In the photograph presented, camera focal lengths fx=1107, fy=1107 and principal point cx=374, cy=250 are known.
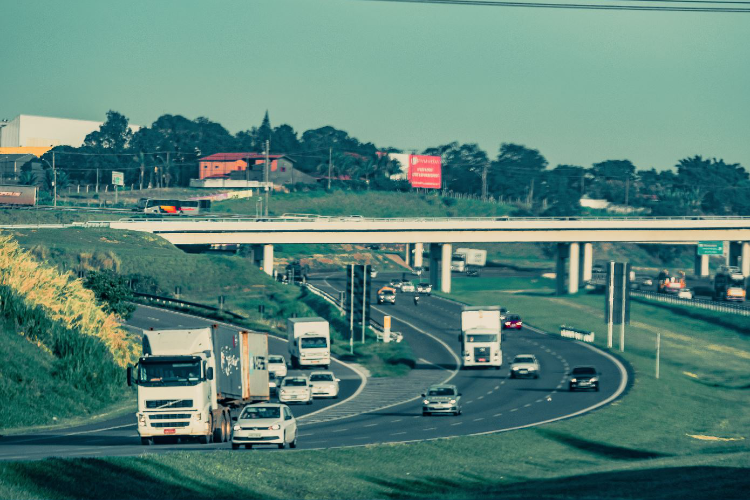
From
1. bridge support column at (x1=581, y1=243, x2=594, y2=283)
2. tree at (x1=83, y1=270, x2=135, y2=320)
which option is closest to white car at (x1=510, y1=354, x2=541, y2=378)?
tree at (x1=83, y1=270, x2=135, y2=320)

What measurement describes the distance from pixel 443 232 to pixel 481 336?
187ft

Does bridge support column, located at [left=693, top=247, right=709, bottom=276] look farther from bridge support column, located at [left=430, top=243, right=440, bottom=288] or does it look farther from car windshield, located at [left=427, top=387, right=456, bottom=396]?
car windshield, located at [left=427, top=387, right=456, bottom=396]

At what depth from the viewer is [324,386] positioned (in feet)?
215

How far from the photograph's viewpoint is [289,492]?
32.3 metres

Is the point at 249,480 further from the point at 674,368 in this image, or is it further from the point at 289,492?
the point at 674,368

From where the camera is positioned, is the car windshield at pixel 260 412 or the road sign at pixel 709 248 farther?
the road sign at pixel 709 248

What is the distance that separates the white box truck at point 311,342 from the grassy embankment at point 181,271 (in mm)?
18206

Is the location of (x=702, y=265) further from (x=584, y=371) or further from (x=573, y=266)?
(x=584, y=371)

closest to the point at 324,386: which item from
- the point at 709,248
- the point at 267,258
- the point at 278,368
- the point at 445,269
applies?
the point at 278,368

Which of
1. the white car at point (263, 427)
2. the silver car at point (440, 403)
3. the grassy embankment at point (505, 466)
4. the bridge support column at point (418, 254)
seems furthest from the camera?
the bridge support column at point (418, 254)

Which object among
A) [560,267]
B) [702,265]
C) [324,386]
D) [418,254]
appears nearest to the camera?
[324,386]

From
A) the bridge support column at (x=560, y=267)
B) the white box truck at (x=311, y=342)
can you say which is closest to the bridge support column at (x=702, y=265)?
the bridge support column at (x=560, y=267)

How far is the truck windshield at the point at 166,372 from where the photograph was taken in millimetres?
36938

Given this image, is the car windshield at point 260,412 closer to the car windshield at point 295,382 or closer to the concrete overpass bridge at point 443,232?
the car windshield at point 295,382
